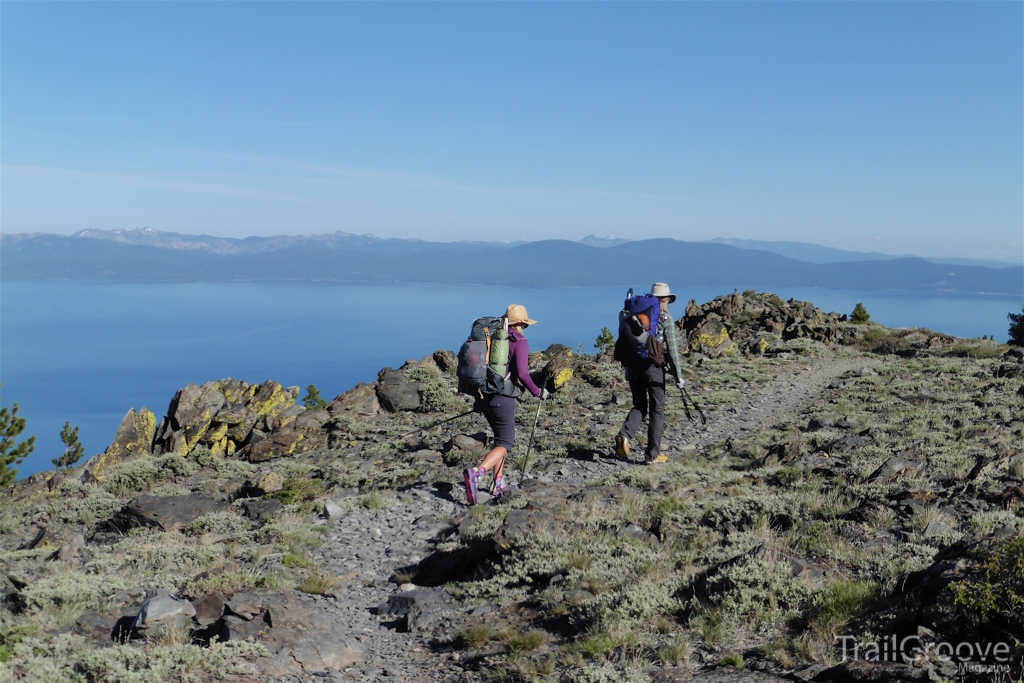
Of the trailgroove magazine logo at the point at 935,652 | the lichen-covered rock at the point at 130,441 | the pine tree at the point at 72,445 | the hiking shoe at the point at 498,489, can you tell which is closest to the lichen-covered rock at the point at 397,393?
the lichen-covered rock at the point at 130,441

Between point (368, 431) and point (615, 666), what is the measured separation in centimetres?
1233

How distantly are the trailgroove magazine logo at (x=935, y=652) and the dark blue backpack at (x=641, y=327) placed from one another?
6.42 metres

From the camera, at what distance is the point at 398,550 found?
348 inches

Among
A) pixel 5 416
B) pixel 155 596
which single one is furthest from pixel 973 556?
pixel 5 416

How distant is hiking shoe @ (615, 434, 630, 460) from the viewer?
12031 mm

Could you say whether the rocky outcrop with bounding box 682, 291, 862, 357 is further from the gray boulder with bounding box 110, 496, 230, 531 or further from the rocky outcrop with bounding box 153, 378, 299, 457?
the gray boulder with bounding box 110, 496, 230, 531

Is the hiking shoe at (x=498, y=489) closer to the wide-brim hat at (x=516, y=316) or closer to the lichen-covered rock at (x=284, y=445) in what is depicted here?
the wide-brim hat at (x=516, y=316)

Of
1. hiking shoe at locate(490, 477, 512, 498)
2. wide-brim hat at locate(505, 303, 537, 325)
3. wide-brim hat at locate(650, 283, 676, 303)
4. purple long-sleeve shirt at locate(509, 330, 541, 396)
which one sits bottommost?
hiking shoe at locate(490, 477, 512, 498)

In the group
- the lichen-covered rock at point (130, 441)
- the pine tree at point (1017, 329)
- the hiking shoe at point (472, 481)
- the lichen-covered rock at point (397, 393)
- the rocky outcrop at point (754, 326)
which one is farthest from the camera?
the pine tree at point (1017, 329)

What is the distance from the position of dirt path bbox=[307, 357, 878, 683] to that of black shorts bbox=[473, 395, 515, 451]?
48.6 inches

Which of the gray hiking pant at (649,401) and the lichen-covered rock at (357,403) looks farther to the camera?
the lichen-covered rock at (357,403)

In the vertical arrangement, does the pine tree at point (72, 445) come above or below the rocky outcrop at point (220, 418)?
below

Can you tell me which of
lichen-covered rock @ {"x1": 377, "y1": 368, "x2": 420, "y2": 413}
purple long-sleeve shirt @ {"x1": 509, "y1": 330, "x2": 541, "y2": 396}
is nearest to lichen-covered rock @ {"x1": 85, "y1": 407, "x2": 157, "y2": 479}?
lichen-covered rock @ {"x1": 377, "y1": 368, "x2": 420, "y2": 413}

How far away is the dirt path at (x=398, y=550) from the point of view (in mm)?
5793
